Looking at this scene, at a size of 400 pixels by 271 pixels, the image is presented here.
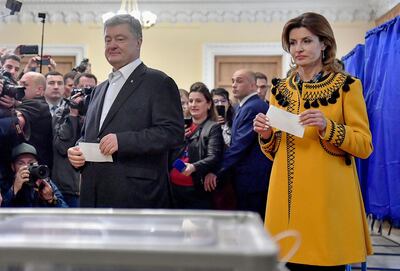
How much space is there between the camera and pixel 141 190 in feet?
4.96

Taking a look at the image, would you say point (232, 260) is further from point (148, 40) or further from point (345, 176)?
point (148, 40)

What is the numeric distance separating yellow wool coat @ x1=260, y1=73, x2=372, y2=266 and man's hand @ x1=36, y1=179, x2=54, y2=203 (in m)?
1.06

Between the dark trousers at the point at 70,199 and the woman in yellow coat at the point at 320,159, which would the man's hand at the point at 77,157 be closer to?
the woman in yellow coat at the point at 320,159

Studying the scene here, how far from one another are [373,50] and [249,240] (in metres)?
2.82

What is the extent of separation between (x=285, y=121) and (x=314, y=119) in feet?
0.28

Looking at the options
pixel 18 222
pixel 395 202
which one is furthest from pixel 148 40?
pixel 18 222

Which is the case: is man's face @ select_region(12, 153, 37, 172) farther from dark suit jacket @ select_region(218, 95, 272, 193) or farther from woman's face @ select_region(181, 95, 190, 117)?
woman's face @ select_region(181, 95, 190, 117)

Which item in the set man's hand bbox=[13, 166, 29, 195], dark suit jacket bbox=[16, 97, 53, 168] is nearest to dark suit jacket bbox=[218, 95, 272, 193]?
dark suit jacket bbox=[16, 97, 53, 168]

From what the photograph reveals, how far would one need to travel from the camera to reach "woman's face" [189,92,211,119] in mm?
2613

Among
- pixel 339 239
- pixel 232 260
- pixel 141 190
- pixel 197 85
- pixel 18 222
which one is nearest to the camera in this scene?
pixel 232 260

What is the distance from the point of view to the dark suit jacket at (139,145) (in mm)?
1507

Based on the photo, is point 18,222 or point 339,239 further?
point 339,239

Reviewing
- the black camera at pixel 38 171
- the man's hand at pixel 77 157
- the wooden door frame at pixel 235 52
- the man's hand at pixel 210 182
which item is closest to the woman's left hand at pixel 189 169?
the man's hand at pixel 210 182

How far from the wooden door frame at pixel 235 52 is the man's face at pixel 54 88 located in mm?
2989
